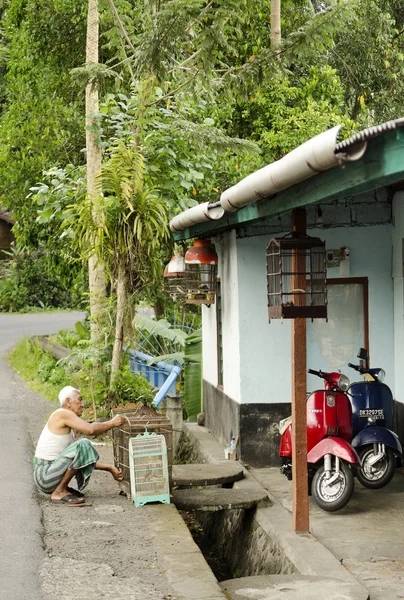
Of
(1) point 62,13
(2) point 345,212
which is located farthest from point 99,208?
(1) point 62,13

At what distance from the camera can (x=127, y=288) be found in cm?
1262

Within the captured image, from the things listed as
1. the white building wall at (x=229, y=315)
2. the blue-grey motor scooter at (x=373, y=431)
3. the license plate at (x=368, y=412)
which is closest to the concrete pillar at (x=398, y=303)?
the blue-grey motor scooter at (x=373, y=431)

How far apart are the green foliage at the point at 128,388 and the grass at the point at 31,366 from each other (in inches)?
127

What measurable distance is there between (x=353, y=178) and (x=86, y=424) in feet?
13.7

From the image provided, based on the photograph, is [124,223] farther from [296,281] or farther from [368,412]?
[296,281]

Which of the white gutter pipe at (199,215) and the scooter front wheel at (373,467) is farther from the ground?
the white gutter pipe at (199,215)

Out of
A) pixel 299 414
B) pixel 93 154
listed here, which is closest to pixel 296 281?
pixel 299 414

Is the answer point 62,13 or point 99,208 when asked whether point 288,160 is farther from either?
point 62,13

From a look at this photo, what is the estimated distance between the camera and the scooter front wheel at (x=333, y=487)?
26.2 feet

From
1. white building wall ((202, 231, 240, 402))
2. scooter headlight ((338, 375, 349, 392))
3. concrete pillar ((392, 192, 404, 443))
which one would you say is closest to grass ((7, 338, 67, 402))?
white building wall ((202, 231, 240, 402))

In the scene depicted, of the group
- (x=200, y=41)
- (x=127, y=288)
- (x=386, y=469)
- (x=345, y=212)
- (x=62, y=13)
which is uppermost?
(x=62, y=13)

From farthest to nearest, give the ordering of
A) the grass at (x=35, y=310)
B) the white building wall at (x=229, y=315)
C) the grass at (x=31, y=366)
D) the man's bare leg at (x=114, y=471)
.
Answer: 1. the grass at (x=35, y=310)
2. the grass at (x=31, y=366)
3. the white building wall at (x=229, y=315)
4. the man's bare leg at (x=114, y=471)

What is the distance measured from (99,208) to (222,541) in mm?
4632

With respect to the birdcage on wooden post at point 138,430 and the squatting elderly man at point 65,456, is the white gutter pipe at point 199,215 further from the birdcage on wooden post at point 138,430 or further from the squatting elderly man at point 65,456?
the squatting elderly man at point 65,456
